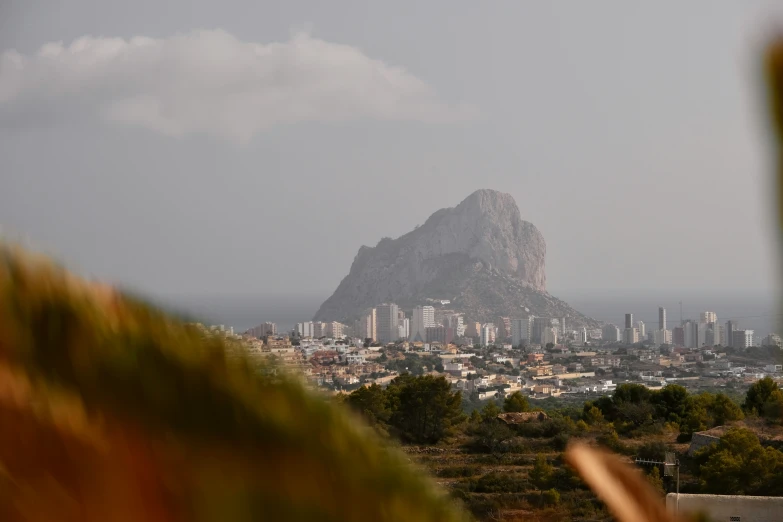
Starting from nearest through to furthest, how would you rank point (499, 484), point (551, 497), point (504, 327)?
1. point (551, 497)
2. point (499, 484)
3. point (504, 327)

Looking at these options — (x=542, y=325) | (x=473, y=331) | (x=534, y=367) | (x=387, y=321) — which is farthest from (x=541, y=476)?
(x=387, y=321)

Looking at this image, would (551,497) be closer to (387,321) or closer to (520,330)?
(520,330)

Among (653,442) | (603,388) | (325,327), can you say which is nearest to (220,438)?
(653,442)

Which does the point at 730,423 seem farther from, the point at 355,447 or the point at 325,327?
the point at 325,327

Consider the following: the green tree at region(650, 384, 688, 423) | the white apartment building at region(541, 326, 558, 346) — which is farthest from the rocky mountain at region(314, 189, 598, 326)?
the green tree at region(650, 384, 688, 423)

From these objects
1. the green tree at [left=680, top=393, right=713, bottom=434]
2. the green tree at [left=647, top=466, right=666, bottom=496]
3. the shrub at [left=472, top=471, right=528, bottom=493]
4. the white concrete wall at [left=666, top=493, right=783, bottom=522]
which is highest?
the white concrete wall at [left=666, top=493, right=783, bottom=522]

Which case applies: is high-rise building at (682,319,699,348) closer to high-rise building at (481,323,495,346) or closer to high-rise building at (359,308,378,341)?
high-rise building at (481,323,495,346)
